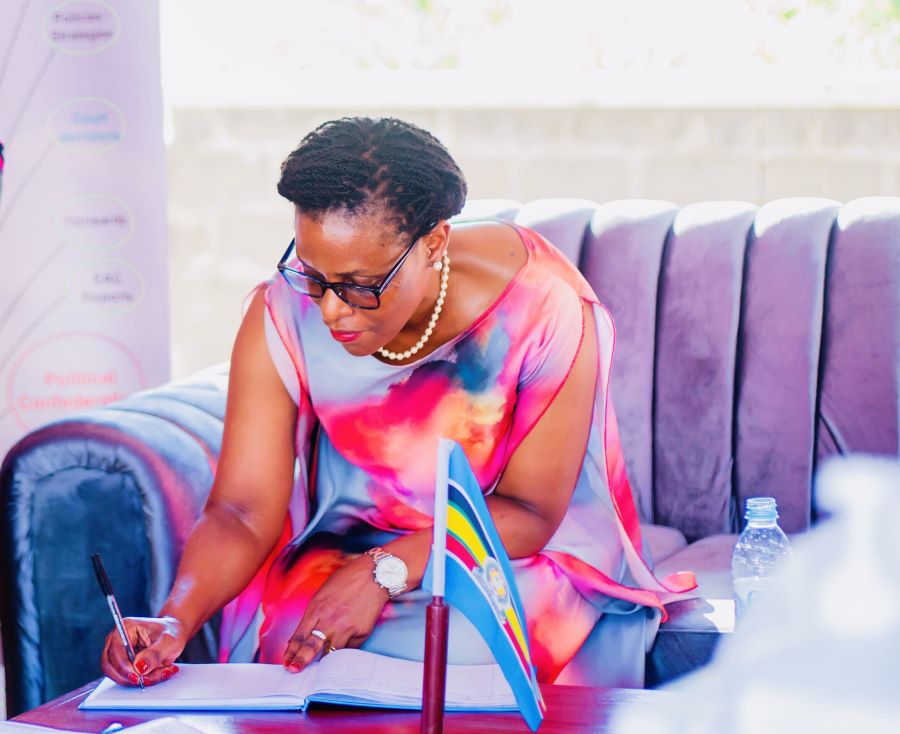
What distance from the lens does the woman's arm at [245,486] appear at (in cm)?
144

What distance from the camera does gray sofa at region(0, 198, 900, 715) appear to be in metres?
1.73

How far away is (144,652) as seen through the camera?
1.22 metres

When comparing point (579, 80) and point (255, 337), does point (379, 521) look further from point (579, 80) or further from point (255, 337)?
point (579, 80)

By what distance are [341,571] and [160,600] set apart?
1.31ft

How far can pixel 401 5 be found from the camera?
334 centimetres

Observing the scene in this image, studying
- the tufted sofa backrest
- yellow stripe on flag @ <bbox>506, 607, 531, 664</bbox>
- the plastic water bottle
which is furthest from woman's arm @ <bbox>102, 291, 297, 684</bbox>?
the tufted sofa backrest

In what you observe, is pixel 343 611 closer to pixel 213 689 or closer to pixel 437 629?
pixel 213 689

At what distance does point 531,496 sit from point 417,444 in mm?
175

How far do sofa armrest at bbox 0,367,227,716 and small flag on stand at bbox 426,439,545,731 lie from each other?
0.98 metres

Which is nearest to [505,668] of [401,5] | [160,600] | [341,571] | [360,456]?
[341,571]

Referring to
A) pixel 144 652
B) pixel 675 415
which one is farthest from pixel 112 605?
pixel 675 415

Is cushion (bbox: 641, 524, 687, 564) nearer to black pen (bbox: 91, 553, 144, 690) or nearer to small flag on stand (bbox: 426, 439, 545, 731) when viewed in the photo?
black pen (bbox: 91, 553, 144, 690)

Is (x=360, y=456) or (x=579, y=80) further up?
(x=579, y=80)

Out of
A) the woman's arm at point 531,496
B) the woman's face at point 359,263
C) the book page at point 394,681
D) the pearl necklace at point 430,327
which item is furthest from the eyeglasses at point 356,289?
the book page at point 394,681
